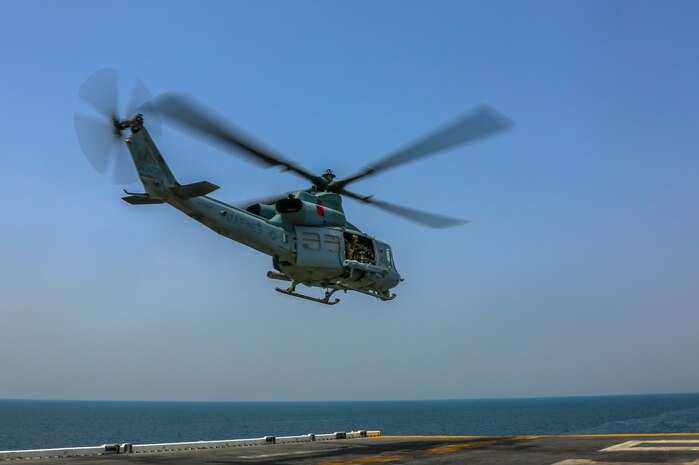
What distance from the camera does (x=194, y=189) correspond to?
18469 millimetres

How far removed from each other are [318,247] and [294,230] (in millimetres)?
1038

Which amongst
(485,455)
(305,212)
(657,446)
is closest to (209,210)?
(305,212)

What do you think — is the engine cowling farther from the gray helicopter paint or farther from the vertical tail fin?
the vertical tail fin

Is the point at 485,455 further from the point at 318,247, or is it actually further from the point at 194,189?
the point at 194,189

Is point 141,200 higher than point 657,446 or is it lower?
higher

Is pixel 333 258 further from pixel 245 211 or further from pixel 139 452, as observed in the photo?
pixel 139 452

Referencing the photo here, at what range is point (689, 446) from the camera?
63.7 ft

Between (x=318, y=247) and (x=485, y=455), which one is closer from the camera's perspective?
(x=485, y=455)

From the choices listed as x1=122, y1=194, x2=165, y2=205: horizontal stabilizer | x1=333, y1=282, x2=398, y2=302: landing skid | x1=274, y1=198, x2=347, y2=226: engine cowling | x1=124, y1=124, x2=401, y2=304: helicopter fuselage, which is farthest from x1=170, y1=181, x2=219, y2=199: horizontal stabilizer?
x1=333, y1=282, x2=398, y2=302: landing skid

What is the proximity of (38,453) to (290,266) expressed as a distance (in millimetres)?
10151

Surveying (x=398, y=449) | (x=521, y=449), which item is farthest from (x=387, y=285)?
(x=521, y=449)

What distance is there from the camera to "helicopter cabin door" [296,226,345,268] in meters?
21.8

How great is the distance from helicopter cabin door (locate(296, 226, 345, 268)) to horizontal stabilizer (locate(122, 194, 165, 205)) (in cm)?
498

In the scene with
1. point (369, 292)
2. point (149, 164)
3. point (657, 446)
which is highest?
point (149, 164)
